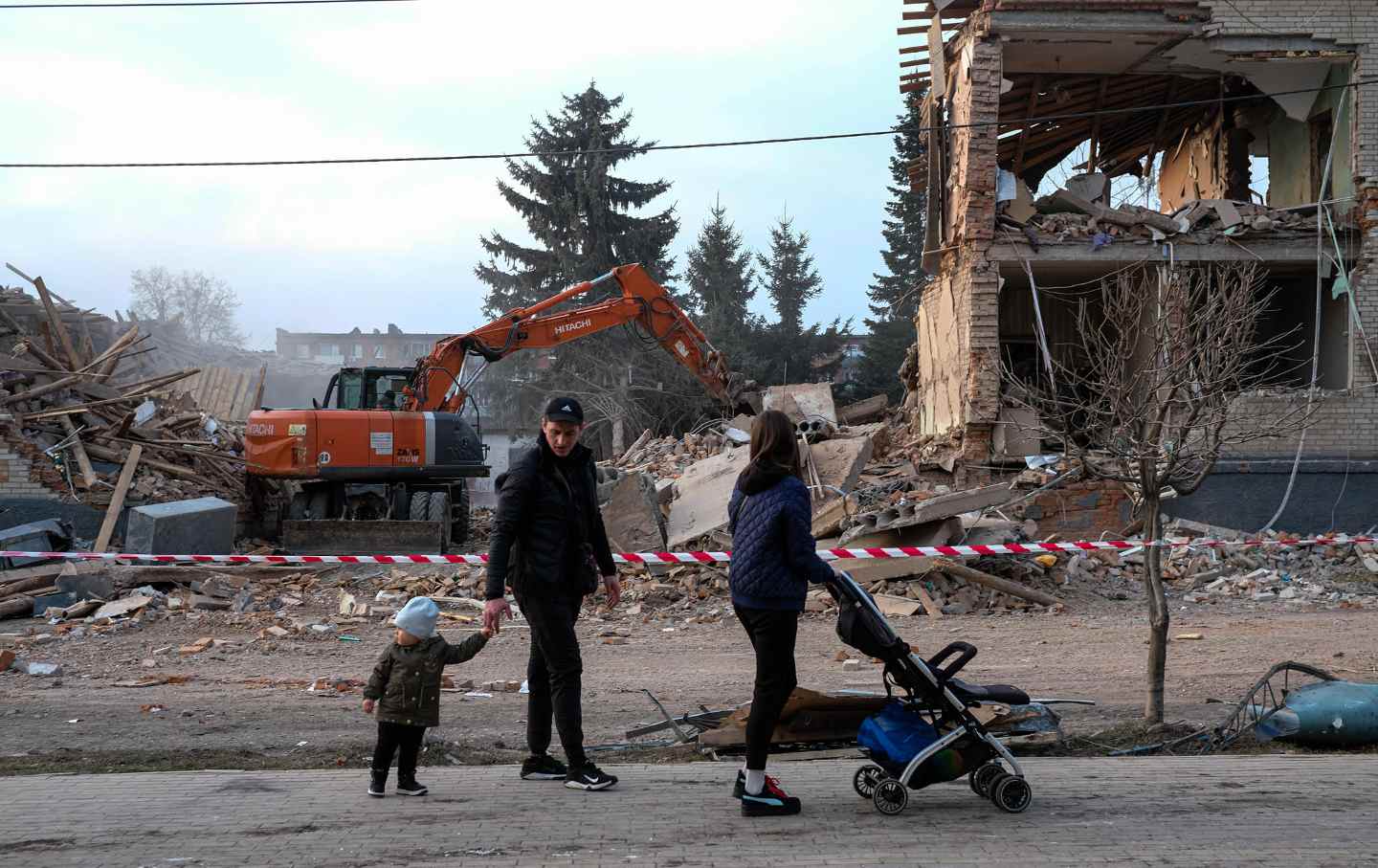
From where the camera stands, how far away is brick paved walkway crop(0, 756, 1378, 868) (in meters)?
4.46

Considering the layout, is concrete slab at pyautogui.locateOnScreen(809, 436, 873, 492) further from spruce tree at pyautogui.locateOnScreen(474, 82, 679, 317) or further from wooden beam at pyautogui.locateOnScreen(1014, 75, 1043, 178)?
spruce tree at pyautogui.locateOnScreen(474, 82, 679, 317)

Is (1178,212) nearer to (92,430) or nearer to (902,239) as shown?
(92,430)

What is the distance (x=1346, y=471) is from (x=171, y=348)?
40519mm

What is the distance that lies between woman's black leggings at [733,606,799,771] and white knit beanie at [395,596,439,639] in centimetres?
147

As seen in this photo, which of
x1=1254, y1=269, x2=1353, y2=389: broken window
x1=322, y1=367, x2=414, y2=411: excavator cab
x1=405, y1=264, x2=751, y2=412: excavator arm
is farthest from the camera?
x1=1254, y1=269, x2=1353, y2=389: broken window

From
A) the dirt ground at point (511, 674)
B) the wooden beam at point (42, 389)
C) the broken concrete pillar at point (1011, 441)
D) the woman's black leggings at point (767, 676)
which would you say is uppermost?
the wooden beam at point (42, 389)

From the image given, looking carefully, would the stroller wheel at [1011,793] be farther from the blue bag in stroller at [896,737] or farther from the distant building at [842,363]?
the distant building at [842,363]

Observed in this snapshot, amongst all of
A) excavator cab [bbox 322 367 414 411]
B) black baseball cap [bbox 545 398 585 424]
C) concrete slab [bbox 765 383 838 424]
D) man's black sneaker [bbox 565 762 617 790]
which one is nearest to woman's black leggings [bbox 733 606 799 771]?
man's black sneaker [bbox 565 762 617 790]

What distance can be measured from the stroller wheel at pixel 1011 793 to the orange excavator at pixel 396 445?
12014mm

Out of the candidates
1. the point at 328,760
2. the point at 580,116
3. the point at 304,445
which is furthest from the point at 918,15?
the point at 580,116

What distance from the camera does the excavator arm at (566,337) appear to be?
690 inches

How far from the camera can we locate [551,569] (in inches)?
213

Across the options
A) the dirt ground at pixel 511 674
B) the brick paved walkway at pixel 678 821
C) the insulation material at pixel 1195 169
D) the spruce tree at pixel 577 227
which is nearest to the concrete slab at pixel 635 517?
the dirt ground at pixel 511 674

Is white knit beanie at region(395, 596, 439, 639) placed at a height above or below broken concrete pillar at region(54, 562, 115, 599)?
above
